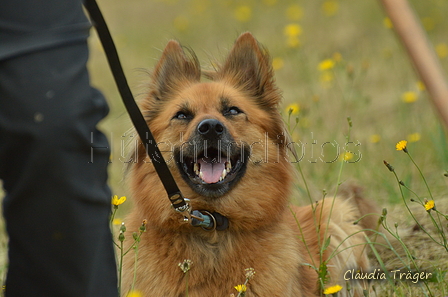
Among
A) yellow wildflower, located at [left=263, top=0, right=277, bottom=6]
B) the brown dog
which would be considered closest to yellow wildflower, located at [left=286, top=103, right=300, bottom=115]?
the brown dog

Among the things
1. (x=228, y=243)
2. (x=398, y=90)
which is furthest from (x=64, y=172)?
(x=398, y=90)

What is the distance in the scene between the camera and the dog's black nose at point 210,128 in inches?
111

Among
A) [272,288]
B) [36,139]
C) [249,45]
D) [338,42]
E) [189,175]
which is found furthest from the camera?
[338,42]

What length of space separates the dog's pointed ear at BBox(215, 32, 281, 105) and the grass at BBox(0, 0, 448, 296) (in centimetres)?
17

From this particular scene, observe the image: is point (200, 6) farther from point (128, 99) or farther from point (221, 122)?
point (128, 99)

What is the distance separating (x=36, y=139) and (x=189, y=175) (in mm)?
1682

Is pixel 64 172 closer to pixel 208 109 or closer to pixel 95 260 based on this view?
pixel 95 260

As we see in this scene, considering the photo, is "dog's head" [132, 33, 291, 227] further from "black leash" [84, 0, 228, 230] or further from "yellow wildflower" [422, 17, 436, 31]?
"yellow wildflower" [422, 17, 436, 31]

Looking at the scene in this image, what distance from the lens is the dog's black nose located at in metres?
2.81

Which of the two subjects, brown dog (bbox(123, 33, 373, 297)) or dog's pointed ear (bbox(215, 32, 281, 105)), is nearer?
brown dog (bbox(123, 33, 373, 297))

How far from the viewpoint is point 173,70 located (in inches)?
133

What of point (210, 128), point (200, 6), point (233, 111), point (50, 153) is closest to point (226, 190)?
point (210, 128)

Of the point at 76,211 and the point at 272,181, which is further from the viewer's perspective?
the point at 272,181

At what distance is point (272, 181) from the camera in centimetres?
300
